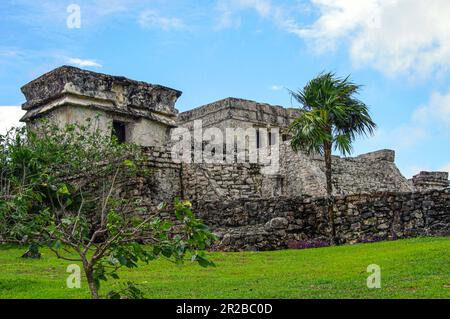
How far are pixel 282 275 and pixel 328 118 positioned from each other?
886 cm

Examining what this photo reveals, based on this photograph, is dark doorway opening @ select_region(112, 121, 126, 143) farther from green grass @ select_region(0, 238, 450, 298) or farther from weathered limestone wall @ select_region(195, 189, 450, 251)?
green grass @ select_region(0, 238, 450, 298)

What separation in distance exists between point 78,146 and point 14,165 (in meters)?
2.39

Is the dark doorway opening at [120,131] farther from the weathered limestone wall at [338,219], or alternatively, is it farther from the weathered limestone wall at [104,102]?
the weathered limestone wall at [338,219]

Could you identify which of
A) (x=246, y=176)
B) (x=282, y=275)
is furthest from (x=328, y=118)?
(x=282, y=275)

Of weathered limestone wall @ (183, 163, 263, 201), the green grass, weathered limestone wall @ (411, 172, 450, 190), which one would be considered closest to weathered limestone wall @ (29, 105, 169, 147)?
weathered limestone wall @ (183, 163, 263, 201)

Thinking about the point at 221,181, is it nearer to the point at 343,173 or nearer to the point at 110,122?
the point at 110,122

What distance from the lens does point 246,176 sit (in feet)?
65.4

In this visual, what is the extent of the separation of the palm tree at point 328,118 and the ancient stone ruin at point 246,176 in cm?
171

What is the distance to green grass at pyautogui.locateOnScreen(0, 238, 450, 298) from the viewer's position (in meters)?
8.27

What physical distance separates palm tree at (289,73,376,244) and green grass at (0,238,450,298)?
4.20 meters

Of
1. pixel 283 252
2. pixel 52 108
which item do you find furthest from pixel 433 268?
pixel 52 108

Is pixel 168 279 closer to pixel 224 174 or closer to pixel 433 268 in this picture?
pixel 433 268

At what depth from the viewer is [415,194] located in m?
15.4
